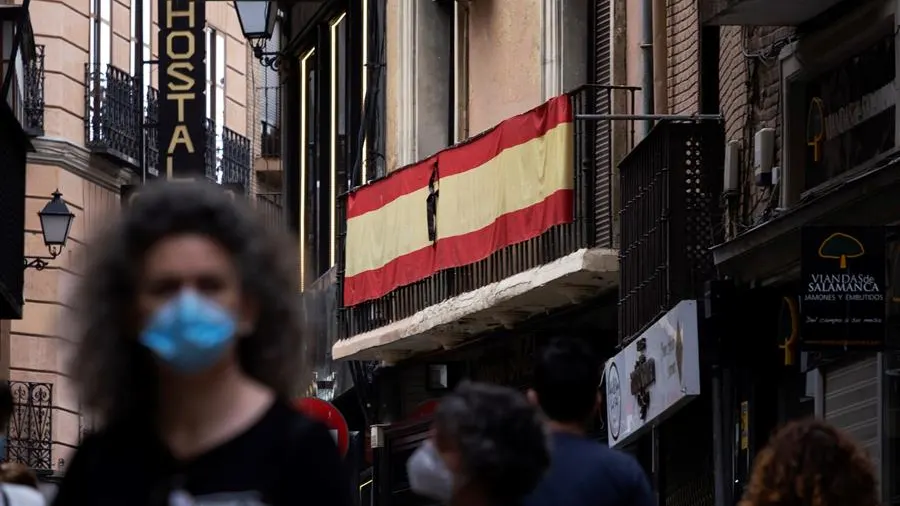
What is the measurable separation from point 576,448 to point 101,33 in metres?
36.4

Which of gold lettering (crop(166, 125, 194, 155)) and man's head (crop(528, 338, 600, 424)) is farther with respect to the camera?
gold lettering (crop(166, 125, 194, 155))

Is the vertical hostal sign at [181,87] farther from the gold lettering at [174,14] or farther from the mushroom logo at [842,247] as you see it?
the mushroom logo at [842,247]

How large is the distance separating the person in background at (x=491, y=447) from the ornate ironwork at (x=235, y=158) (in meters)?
42.0

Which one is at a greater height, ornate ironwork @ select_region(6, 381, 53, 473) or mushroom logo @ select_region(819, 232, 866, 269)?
mushroom logo @ select_region(819, 232, 866, 269)

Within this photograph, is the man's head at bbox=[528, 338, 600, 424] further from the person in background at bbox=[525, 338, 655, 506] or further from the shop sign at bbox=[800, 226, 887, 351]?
the shop sign at bbox=[800, 226, 887, 351]

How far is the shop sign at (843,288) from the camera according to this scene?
1402 cm

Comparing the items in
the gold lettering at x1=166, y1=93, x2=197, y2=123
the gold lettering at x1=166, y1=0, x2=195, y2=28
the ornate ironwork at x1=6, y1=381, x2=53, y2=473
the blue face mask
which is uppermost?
the gold lettering at x1=166, y1=0, x2=195, y2=28

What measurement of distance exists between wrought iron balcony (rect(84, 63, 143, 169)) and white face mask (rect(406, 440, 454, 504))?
36.3 meters

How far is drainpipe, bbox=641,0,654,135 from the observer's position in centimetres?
2094

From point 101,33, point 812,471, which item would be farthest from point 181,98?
point 812,471

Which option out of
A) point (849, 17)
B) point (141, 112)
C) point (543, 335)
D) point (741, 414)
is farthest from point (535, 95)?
point (141, 112)

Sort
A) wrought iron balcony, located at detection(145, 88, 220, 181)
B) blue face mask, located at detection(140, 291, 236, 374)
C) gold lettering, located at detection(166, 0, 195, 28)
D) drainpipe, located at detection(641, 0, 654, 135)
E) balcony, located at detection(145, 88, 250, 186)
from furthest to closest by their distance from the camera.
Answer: balcony, located at detection(145, 88, 250, 186), wrought iron balcony, located at detection(145, 88, 220, 181), gold lettering, located at detection(166, 0, 195, 28), drainpipe, located at detection(641, 0, 654, 135), blue face mask, located at detection(140, 291, 236, 374)

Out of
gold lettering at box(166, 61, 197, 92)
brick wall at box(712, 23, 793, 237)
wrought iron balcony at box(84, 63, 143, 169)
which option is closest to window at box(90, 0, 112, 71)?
wrought iron balcony at box(84, 63, 143, 169)

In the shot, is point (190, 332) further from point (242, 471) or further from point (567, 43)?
point (567, 43)
